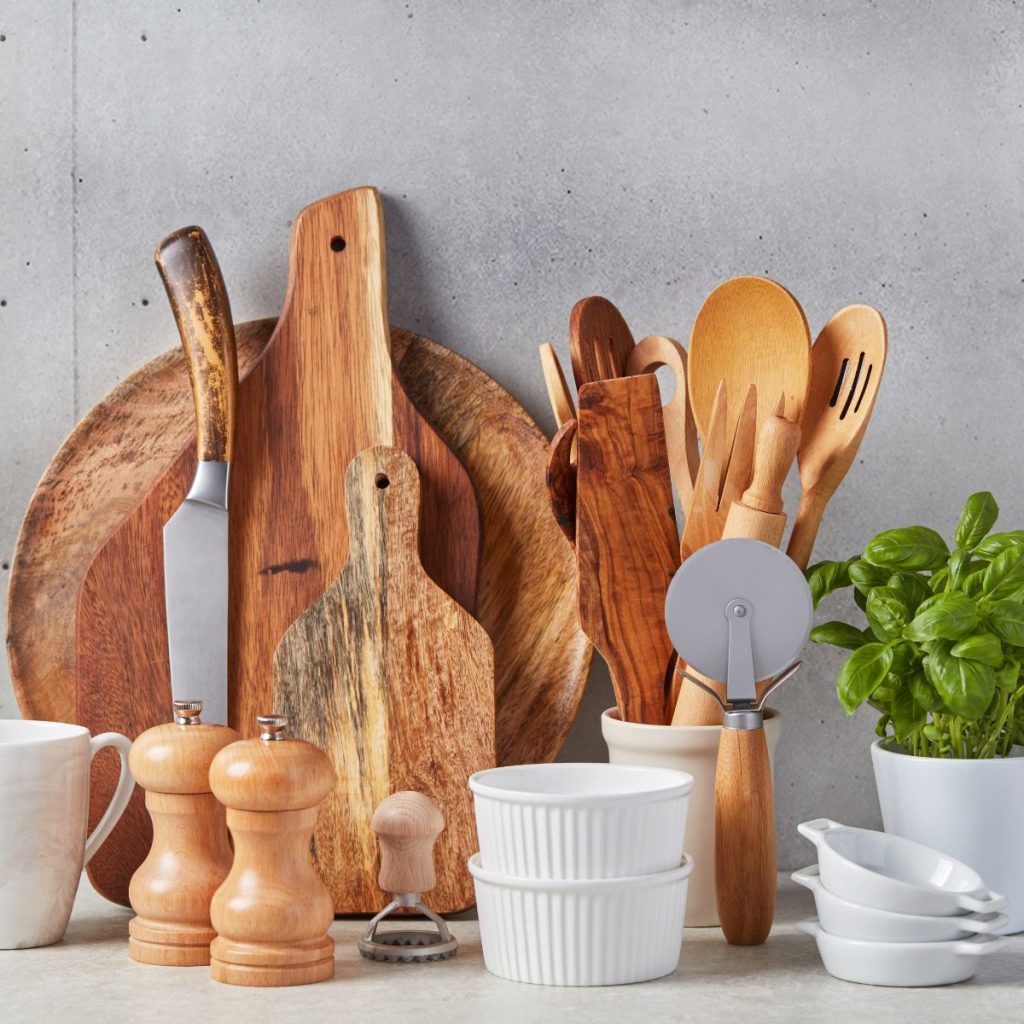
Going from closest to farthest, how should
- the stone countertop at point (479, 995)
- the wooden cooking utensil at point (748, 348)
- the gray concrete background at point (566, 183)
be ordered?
the stone countertop at point (479, 995) → the wooden cooking utensil at point (748, 348) → the gray concrete background at point (566, 183)

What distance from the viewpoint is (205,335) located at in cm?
94

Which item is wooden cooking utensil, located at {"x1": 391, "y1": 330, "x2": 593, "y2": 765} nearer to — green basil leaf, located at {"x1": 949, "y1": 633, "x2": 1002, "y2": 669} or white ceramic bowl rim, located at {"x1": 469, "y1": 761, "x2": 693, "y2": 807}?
white ceramic bowl rim, located at {"x1": 469, "y1": 761, "x2": 693, "y2": 807}

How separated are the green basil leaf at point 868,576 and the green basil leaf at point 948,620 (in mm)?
77

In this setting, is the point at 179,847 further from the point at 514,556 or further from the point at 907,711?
the point at 907,711

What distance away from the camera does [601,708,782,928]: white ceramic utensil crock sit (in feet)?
2.77

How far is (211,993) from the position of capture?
73cm

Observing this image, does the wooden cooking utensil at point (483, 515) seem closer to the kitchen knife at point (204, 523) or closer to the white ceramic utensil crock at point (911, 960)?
the kitchen knife at point (204, 523)

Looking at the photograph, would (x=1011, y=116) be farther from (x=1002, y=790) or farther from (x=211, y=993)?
(x=211, y=993)

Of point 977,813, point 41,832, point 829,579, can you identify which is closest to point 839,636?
point 829,579

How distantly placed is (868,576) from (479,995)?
37 centimetres

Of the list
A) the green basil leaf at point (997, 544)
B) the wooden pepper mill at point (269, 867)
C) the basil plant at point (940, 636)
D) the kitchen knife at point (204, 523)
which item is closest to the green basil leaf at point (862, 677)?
the basil plant at point (940, 636)

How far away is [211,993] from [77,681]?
0.31m

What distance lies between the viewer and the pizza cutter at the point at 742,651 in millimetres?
787

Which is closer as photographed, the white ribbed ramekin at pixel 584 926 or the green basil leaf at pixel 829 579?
the white ribbed ramekin at pixel 584 926
